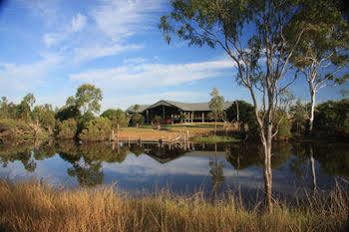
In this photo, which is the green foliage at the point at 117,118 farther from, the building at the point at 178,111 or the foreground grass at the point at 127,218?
the foreground grass at the point at 127,218

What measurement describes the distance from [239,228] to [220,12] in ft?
20.3

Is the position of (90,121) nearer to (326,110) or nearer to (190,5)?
(326,110)

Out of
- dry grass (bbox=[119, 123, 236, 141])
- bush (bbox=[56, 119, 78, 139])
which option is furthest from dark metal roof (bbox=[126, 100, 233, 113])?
bush (bbox=[56, 119, 78, 139])

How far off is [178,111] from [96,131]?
710 inches

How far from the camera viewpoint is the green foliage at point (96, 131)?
134ft

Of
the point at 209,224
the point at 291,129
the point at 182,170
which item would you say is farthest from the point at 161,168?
the point at 291,129

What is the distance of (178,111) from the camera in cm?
5600

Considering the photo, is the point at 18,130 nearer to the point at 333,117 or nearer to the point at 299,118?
the point at 299,118

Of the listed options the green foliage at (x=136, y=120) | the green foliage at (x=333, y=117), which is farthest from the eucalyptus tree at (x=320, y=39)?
the green foliage at (x=136, y=120)

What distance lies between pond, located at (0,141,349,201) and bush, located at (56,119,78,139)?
14.2m

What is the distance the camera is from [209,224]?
545cm

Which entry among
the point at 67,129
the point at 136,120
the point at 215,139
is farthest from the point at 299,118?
the point at 67,129

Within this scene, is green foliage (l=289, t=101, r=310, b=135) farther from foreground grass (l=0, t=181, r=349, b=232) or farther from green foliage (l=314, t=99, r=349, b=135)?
foreground grass (l=0, t=181, r=349, b=232)

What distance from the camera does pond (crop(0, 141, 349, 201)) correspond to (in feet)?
46.0
